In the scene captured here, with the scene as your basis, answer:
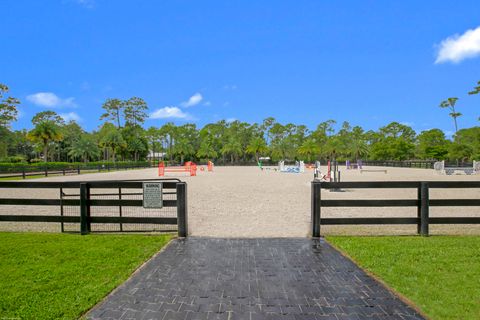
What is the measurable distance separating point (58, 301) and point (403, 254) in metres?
5.35

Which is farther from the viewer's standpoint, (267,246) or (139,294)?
(267,246)

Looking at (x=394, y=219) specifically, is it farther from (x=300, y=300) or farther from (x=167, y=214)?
(x=167, y=214)

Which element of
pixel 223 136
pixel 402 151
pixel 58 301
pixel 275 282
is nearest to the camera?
pixel 58 301

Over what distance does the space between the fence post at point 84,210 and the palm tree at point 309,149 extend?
92.9 m

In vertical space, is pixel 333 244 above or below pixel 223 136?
below

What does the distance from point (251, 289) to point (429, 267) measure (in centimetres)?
288

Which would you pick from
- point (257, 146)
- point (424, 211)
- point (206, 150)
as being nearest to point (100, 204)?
point (424, 211)

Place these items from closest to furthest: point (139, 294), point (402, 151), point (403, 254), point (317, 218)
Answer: point (139, 294) → point (403, 254) → point (317, 218) → point (402, 151)

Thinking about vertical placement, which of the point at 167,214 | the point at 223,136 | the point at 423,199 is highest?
the point at 223,136

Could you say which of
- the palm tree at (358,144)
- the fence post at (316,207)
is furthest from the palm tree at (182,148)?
the fence post at (316,207)

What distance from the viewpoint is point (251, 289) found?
4047 millimetres

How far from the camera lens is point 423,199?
674 centimetres

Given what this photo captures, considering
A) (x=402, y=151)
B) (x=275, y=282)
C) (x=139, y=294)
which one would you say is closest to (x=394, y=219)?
(x=275, y=282)

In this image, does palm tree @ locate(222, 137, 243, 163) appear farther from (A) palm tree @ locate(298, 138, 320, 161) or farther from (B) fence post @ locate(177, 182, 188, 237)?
(B) fence post @ locate(177, 182, 188, 237)
